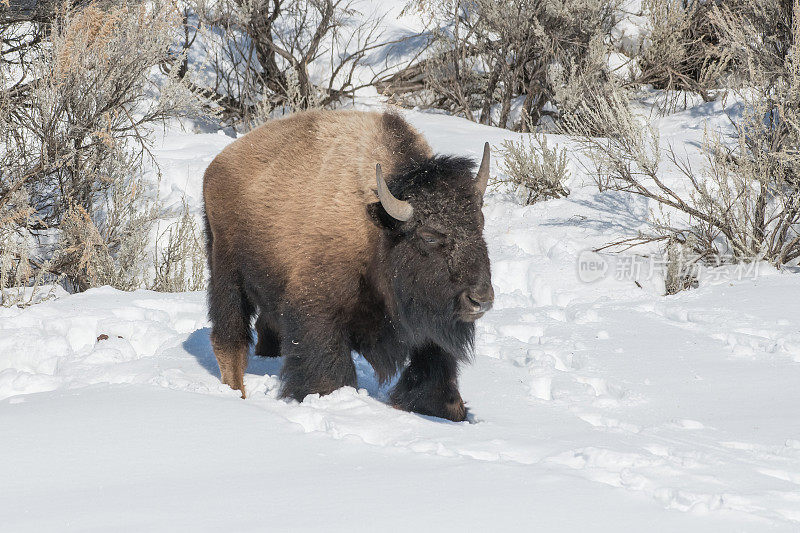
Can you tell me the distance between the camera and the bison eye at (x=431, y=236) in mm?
4070

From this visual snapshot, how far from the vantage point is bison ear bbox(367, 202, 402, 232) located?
13.9 ft

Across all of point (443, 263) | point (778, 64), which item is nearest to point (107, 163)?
point (443, 263)

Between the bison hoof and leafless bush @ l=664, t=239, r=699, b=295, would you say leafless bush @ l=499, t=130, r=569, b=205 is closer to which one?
leafless bush @ l=664, t=239, r=699, b=295

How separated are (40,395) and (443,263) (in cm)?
204

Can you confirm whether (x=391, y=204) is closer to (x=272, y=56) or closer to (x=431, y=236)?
(x=431, y=236)

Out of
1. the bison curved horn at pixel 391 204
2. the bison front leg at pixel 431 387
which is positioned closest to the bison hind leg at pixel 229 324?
the bison front leg at pixel 431 387

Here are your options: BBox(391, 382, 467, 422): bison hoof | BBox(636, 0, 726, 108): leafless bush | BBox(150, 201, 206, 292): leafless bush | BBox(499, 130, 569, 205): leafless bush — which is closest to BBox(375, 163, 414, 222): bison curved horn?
BBox(391, 382, 467, 422): bison hoof

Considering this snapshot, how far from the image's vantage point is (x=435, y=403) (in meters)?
4.38

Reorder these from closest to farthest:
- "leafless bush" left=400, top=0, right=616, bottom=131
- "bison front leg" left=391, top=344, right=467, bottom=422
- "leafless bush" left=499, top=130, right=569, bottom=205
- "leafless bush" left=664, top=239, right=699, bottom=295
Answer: "bison front leg" left=391, top=344, right=467, bottom=422
"leafless bush" left=664, top=239, right=699, bottom=295
"leafless bush" left=499, top=130, right=569, bottom=205
"leafless bush" left=400, top=0, right=616, bottom=131

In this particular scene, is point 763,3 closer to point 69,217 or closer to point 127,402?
point 69,217

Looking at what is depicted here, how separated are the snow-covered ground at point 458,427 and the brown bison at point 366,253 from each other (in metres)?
0.26

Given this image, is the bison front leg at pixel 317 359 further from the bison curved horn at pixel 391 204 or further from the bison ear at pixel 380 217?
the bison curved horn at pixel 391 204

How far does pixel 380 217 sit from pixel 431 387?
0.95 m

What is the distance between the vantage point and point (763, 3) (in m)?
8.81
